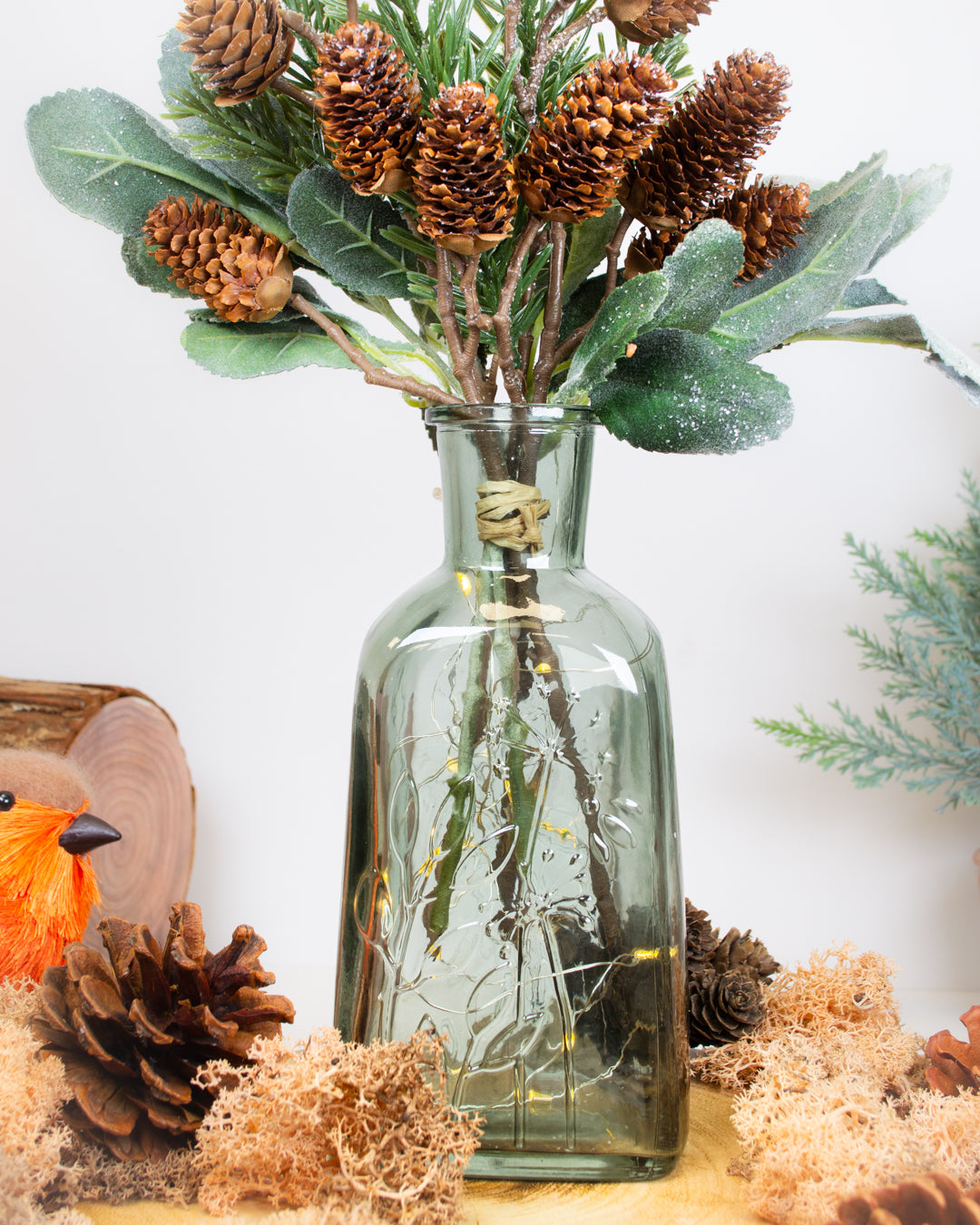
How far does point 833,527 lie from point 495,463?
1.86 feet

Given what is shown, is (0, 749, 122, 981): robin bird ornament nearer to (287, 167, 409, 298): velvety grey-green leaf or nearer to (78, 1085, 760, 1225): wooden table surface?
(78, 1085, 760, 1225): wooden table surface

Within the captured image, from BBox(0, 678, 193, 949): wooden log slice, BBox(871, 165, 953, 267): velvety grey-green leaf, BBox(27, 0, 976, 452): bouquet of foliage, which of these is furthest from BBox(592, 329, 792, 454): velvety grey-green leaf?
BBox(0, 678, 193, 949): wooden log slice

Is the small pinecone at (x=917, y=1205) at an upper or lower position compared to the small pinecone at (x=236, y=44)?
lower

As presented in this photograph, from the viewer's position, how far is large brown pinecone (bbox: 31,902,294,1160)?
44 cm

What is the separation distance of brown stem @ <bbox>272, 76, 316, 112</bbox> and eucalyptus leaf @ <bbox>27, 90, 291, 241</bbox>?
0.06 metres

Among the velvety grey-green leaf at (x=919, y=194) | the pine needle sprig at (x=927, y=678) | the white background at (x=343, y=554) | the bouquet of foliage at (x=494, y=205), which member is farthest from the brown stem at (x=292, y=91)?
the pine needle sprig at (x=927, y=678)

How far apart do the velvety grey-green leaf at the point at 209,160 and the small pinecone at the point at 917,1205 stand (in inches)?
17.1

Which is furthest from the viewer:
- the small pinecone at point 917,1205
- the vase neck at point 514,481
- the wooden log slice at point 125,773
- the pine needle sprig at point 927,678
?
the pine needle sprig at point 927,678

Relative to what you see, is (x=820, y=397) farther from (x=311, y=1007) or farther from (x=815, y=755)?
(x=311, y=1007)

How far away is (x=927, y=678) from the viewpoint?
872mm

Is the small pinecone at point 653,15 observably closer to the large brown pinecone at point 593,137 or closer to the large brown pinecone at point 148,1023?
the large brown pinecone at point 593,137

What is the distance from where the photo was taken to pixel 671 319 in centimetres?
44

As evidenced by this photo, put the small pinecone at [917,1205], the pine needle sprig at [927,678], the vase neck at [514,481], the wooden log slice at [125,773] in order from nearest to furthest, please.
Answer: the small pinecone at [917,1205]
the vase neck at [514,481]
the wooden log slice at [125,773]
the pine needle sprig at [927,678]

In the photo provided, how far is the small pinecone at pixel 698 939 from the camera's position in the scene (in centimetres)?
56
